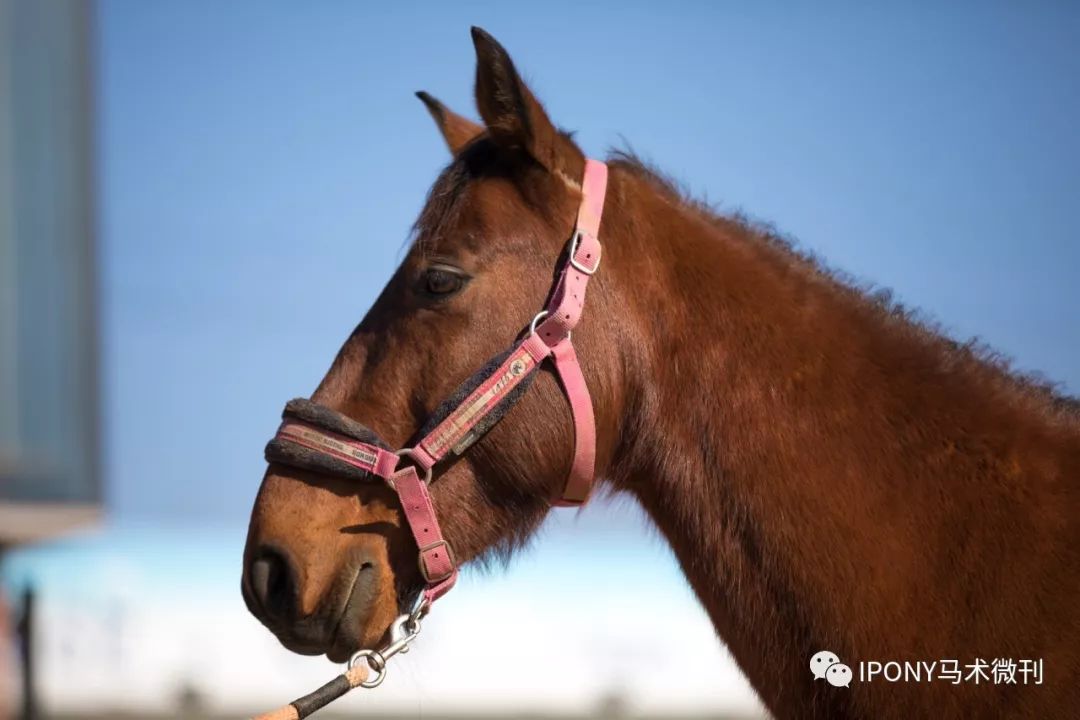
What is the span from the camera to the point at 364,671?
283cm

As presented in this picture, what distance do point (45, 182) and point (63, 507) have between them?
174 cm

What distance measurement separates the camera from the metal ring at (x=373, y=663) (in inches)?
111

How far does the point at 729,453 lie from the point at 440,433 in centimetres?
86

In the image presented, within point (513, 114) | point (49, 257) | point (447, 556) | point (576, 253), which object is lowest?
point (447, 556)

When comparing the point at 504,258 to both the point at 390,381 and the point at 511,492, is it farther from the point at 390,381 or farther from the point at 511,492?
the point at 511,492

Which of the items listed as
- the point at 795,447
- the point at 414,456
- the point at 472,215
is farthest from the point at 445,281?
the point at 795,447

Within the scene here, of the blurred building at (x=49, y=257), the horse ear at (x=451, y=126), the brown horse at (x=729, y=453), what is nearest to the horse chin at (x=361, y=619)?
the brown horse at (x=729, y=453)

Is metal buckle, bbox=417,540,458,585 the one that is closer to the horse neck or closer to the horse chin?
the horse chin

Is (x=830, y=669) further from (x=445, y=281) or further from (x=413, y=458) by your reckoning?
(x=445, y=281)

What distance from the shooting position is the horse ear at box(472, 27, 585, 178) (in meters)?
2.94

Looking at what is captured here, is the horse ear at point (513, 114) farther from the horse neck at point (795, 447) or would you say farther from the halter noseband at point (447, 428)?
the halter noseband at point (447, 428)

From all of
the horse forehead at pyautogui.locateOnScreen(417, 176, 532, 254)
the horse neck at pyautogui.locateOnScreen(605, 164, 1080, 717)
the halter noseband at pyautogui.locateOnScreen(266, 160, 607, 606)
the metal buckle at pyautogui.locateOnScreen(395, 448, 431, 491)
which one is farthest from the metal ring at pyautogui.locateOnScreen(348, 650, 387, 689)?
the horse forehead at pyautogui.locateOnScreen(417, 176, 532, 254)

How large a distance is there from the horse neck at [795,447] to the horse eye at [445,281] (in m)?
0.48

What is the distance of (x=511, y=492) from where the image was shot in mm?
2949
